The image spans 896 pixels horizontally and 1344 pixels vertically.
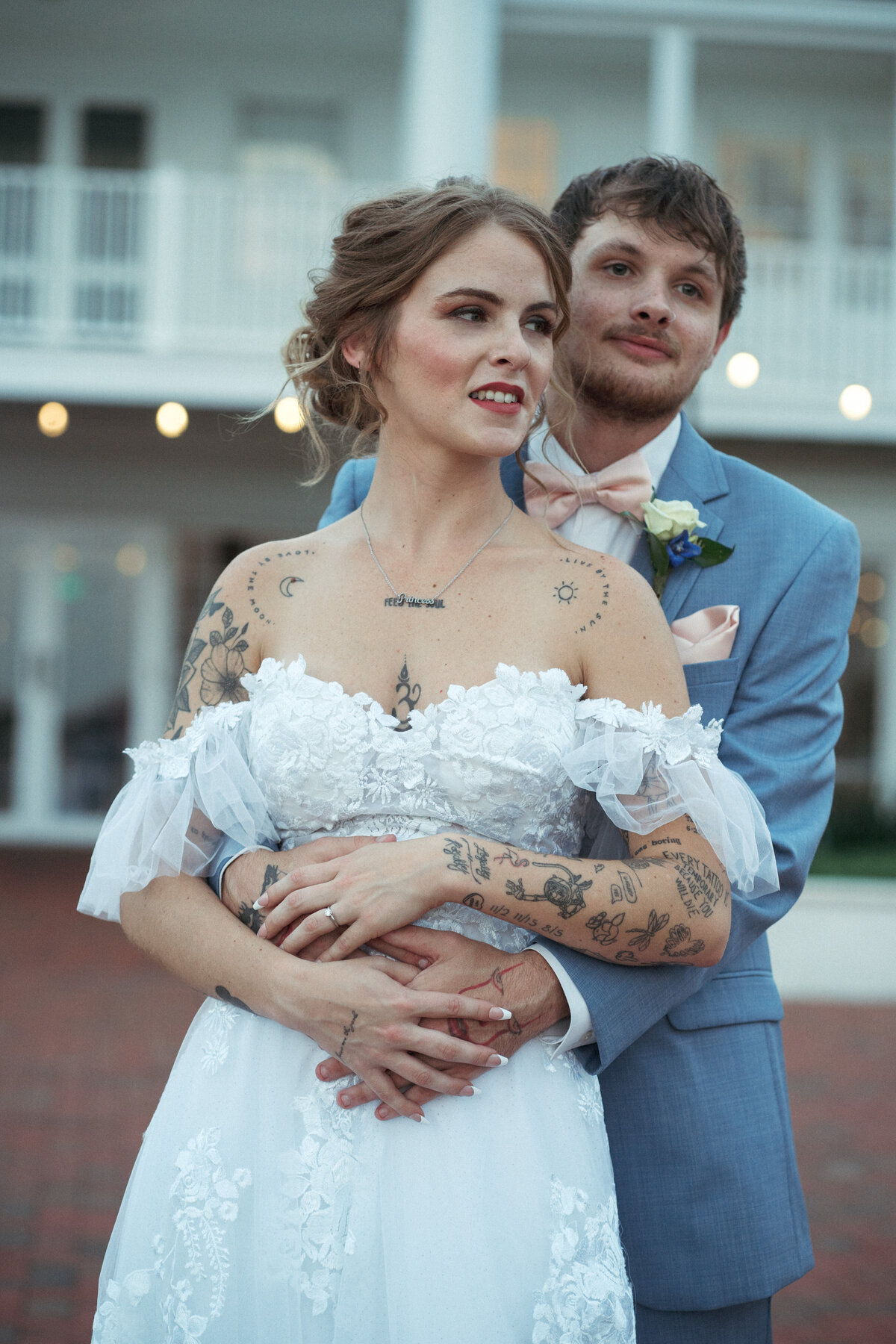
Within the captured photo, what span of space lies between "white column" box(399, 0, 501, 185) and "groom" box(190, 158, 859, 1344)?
6857mm

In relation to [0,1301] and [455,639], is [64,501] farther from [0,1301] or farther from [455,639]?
[455,639]

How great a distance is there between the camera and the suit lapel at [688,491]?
2.22 metres

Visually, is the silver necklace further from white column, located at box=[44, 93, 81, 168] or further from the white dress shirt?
white column, located at box=[44, 93, 81, 168]

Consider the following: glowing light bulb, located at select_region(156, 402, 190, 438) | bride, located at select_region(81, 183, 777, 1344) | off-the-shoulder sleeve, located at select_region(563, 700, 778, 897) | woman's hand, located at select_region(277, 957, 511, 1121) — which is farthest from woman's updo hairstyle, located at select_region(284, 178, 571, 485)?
glowing light bulb, located at select_region(156, 402, 190, 438)

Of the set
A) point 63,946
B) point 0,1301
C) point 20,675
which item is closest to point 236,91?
point 20,675

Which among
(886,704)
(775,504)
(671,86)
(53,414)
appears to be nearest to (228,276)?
(53,414)

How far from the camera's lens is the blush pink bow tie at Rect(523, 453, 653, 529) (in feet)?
7.48

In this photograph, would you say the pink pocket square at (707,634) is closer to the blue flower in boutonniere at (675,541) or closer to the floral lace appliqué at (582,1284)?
the blue flower in boutonniere at (675,541)

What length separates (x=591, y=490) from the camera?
231cm

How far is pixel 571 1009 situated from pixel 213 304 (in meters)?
9.20

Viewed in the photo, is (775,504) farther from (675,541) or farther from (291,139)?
(291,139)

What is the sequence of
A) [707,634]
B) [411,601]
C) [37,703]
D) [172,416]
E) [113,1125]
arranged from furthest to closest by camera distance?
[37,703] < [172,416] < [113,1125] < [707,634] < [411,601]

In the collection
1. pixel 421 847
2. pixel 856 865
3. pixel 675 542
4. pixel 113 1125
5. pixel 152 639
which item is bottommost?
pixel 113 1125

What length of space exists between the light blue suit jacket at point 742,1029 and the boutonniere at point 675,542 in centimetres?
3
